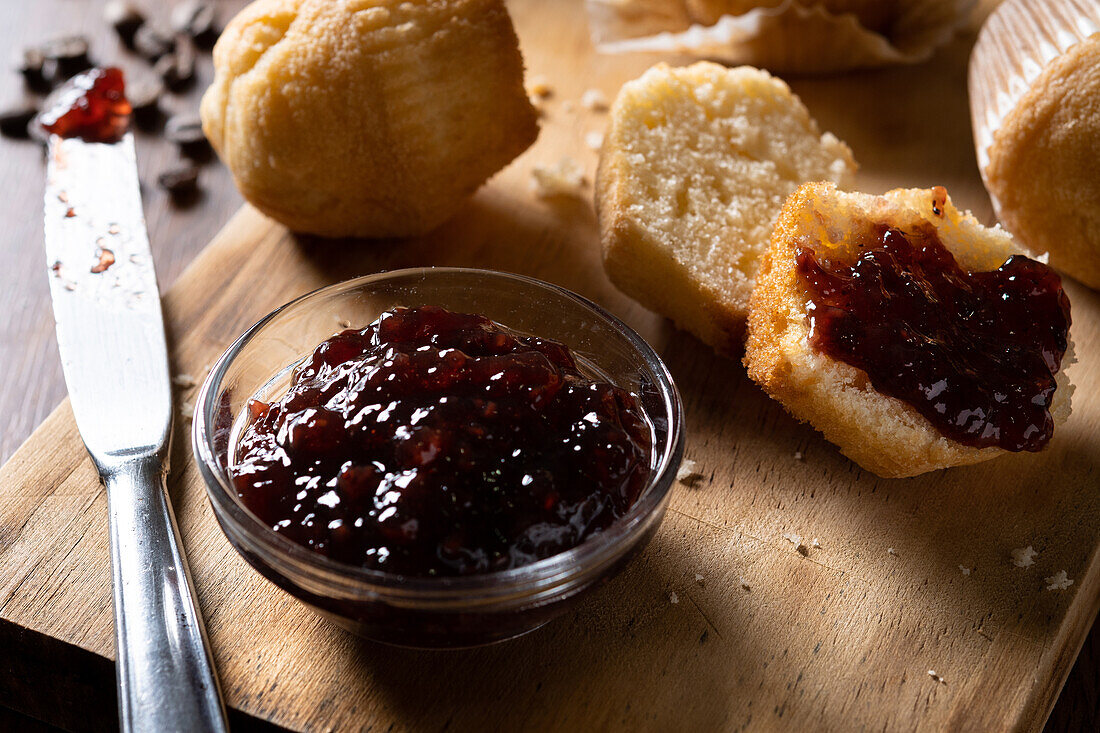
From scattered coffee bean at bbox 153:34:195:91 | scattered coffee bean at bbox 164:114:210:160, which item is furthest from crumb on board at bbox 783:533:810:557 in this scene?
scattered coffee bean at bbox 153:34:195:91

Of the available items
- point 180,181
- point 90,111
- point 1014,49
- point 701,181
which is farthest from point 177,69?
point 1014,49

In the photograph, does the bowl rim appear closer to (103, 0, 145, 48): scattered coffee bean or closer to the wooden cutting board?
the wooden cutting board

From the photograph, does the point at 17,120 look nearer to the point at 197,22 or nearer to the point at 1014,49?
the point at 197,22

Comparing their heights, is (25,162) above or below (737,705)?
above

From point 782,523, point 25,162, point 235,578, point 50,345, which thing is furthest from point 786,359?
point 25,162

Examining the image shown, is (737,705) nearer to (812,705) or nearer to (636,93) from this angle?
(812,705)
